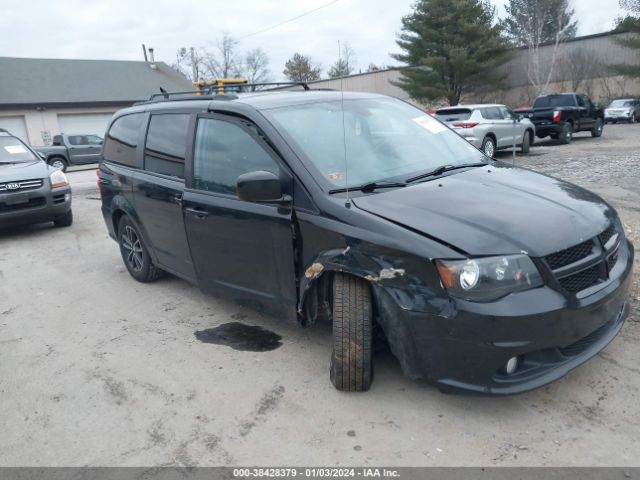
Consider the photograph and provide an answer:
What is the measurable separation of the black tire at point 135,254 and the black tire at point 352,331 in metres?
2.84

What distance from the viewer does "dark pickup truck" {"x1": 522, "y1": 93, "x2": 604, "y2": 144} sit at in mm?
17516

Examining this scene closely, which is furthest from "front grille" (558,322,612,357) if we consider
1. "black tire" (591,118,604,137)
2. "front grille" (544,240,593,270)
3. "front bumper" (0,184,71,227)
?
"black tire" (591,118,604,137)

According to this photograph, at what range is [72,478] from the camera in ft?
8.58

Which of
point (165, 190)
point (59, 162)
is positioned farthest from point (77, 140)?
point (165, 190)

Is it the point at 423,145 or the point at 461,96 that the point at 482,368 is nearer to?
the point at 423,145

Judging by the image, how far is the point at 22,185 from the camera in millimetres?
7867

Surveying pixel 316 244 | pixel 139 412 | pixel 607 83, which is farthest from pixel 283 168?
pixel 607 83

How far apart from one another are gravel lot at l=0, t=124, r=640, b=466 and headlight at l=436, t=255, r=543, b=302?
0.76m

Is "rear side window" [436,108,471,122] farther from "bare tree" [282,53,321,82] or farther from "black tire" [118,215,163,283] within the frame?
"bare tree" [282,53,321,82]

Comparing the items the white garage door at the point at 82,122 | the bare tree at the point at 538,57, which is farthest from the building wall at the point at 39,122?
the bare tree at the point at 538,57

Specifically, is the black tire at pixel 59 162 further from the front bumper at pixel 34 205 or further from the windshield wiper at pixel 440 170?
the windshield wiper at pixel 440 170

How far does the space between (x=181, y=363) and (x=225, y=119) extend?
1800mm

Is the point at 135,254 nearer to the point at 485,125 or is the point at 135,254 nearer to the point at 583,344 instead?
the point at 583,344

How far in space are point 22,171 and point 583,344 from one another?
8150mm
